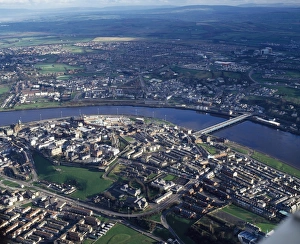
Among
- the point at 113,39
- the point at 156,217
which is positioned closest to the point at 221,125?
the point at 156,217

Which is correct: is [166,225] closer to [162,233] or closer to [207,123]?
[162,233]

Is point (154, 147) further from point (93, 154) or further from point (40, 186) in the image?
point (40, 186)

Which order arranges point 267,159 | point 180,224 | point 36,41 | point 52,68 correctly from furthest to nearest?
point 36,41 < point 52,68 < point 267,159 < point 180,224

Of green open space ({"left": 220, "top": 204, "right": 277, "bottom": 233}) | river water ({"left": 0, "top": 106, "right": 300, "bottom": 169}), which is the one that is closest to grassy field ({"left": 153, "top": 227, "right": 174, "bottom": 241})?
green open space ({"left": 220, "top": 204, "right": 277, "bottom": 233})

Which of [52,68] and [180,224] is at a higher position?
[52,68]

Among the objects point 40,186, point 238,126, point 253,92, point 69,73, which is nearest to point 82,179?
point 40,186

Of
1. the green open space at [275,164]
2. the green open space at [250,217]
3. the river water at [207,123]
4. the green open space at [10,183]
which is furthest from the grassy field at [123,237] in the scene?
the river water at [207,123]

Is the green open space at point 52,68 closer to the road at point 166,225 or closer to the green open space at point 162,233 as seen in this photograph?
the road at point 166,225
